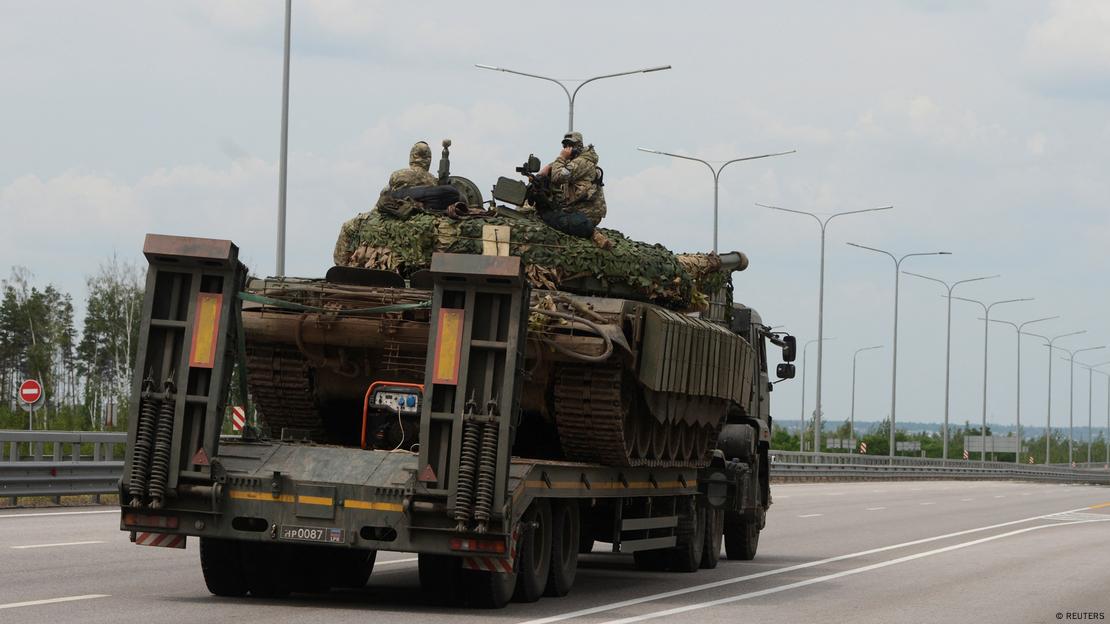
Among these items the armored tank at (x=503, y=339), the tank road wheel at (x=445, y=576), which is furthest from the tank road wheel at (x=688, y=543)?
the tank road wheel at (x=445, y=576)

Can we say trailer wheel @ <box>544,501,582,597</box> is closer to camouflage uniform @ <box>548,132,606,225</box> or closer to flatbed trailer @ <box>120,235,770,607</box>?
flatbed trailer @ <box>120,235,770,607</box>

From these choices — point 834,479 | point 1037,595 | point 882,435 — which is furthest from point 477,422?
point 882,435

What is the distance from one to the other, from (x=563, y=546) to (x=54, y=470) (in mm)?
12454

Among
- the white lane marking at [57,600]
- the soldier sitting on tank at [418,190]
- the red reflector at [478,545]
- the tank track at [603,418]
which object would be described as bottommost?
the white lane marking at [57,600]

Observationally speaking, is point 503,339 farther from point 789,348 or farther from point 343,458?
point 789,348

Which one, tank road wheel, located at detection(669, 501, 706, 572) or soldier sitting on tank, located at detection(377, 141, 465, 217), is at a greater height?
soldier sitting on tank, located at detection(377, 141, 465, 217)

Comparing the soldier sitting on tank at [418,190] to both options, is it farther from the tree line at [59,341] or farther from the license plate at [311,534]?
the tree line at [59,341]

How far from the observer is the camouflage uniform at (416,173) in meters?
16.4

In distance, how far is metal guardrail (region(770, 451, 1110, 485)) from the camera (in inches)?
2182

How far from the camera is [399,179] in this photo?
16438 millimetres

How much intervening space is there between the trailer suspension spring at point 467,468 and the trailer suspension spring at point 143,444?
7.16ft

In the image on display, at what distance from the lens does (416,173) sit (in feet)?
54.0

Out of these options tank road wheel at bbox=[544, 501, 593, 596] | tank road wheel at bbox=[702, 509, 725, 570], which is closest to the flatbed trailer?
tank road wheel at bbox=[544, 501, 593, 596]

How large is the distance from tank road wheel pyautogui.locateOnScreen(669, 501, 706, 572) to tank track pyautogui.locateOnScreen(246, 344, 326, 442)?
4.53 metres
